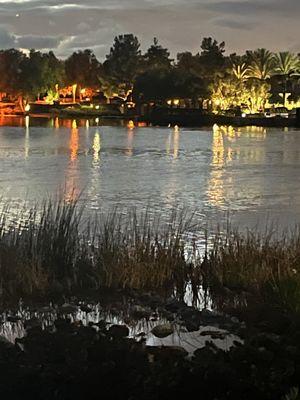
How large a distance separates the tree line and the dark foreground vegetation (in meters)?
92.9

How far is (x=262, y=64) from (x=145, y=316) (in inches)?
4427

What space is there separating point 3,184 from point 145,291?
639 inches

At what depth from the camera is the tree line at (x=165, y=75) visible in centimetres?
10438

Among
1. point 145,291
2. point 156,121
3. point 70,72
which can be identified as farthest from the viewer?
point 70,72

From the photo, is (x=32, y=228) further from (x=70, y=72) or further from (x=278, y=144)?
(x=70, y=72)

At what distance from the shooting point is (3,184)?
2483 cm

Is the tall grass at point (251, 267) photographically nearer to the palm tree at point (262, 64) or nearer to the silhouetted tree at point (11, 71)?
the palm tree at point (262, 64)

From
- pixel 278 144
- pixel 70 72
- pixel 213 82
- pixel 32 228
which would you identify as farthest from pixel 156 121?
pixel 32 228

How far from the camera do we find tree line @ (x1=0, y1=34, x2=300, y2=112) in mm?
104375

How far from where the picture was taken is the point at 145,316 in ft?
28.1

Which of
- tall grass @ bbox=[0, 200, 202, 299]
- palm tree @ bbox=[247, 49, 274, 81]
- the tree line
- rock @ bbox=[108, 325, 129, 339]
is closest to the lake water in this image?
tall grass @ bbox=[0, 200, 202, 299]

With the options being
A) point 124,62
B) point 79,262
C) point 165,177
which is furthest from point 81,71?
point 79,262

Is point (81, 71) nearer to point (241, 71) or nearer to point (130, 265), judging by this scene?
point (241, 71)

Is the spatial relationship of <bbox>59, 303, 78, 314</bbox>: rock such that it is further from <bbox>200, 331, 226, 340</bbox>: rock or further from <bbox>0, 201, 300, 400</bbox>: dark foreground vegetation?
<bbox>200, 331, 226, 340</bbox>: rock
